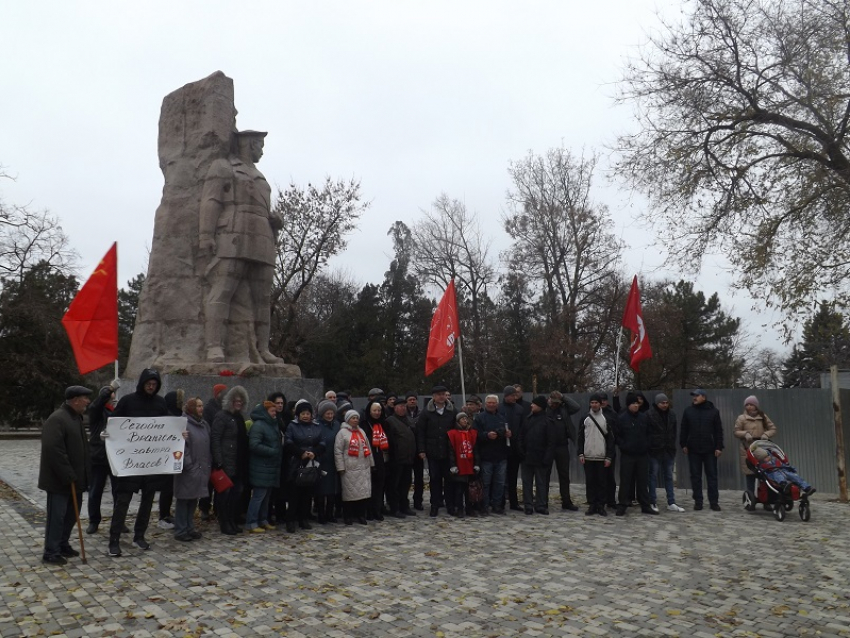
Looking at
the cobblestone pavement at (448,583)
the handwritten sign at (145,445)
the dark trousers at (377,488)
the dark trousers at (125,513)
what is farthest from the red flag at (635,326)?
the dark trousers at (125,513)

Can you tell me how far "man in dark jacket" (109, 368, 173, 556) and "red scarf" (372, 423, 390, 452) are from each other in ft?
7.79

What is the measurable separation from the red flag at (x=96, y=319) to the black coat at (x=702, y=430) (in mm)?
7723

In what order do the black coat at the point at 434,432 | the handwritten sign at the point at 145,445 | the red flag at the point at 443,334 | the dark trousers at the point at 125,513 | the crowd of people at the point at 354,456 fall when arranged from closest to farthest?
Answer: the dark trousers at the point at 125,513 → the handwritten sign at the point at 145,445 → the crowd of people at the point at 354,456 → the black coat at the point at 434,432 → the red flag at the point at 443,334

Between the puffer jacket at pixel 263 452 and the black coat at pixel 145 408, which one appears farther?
the puffer jacket at pixel 263 452

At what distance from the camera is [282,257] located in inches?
1107

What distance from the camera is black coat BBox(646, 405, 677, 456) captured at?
363 inches

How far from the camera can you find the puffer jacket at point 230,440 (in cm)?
738

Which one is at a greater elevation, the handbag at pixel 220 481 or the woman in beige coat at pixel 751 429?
the woman in beige coat at pixel 751 429

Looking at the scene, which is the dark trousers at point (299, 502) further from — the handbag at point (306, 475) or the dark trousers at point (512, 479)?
the dark trousers at point (512, 479)

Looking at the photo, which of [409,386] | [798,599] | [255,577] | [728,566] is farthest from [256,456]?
[409,386]

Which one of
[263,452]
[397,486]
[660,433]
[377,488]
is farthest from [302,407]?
[660,433]

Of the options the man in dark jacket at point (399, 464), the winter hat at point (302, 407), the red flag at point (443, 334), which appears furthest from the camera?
the red flag at point (443, 334)

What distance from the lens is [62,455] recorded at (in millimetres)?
6066

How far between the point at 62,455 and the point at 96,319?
12.7 feet
